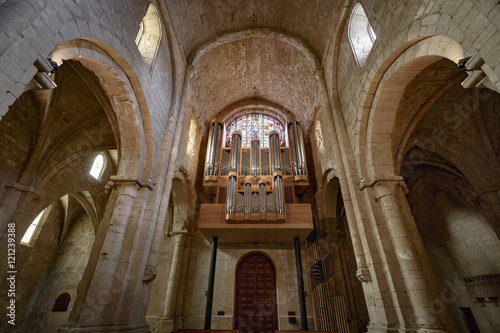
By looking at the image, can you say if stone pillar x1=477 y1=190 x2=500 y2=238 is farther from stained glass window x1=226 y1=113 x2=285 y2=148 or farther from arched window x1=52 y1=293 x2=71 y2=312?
arched window x1=52 y1=293 x2=71 y2=312

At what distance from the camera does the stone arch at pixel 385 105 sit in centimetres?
455

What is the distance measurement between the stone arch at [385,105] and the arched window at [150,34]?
6.01 m

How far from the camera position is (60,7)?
10.7 ft

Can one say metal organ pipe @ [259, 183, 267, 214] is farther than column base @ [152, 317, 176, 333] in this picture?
Yes

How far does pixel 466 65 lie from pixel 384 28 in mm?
2638

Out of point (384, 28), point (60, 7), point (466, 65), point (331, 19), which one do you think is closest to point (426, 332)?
point (466, 65)

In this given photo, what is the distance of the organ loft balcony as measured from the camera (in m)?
8.19

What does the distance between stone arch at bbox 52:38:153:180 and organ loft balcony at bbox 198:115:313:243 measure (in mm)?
3359

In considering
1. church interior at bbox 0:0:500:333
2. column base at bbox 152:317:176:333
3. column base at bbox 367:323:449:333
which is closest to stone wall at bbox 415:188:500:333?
church interior at bbox 0:0:500:333

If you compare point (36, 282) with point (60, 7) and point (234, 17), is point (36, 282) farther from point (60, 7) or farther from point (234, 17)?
point (234, 17)

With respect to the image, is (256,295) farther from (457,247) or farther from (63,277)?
(63,277)

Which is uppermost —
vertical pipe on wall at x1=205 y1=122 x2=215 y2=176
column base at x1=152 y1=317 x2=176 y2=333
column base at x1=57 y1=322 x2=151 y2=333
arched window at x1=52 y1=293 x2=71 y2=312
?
vertical pipe on wall at x1=205 y1=122 x2=215 y2=176

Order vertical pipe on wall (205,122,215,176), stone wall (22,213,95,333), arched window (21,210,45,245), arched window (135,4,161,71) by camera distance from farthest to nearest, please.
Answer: arched window (21,210,45,245), stone wall (22,213,95,333), vertical pipe on wall (205,122,215,176), arched window (135,4,161,71)

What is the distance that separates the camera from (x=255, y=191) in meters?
8.98
